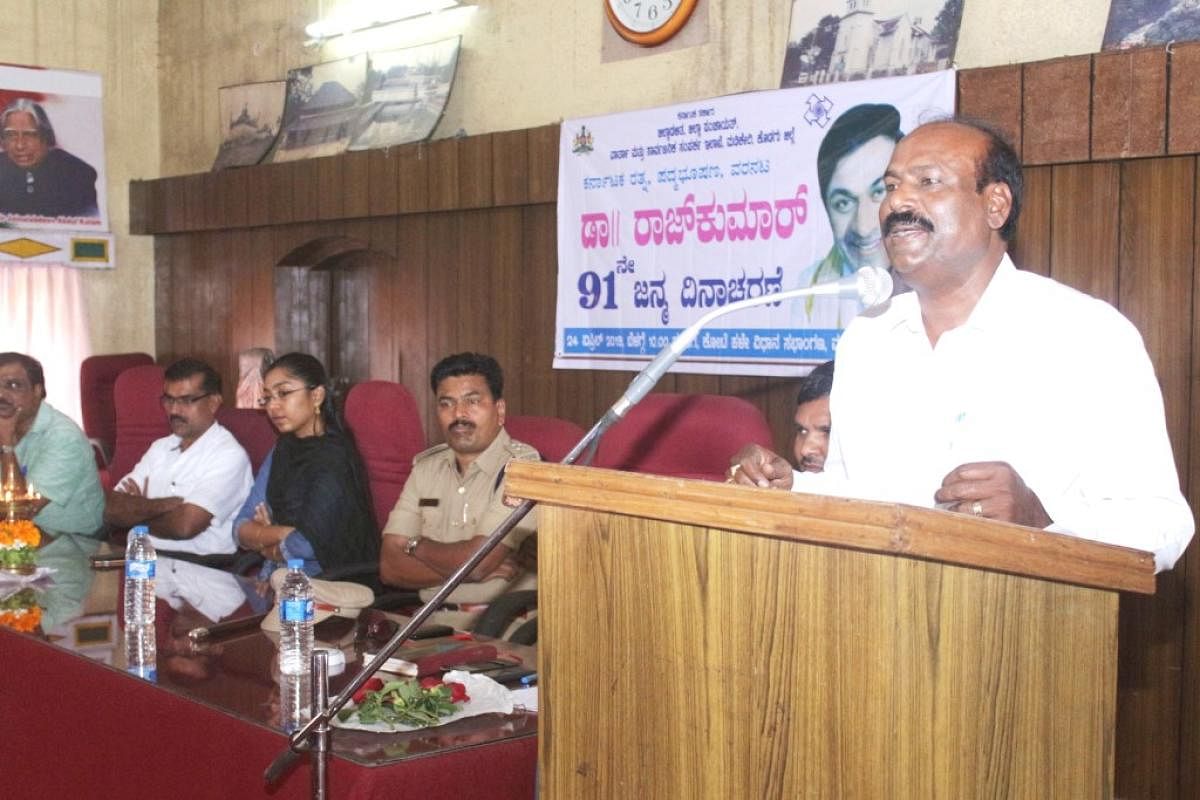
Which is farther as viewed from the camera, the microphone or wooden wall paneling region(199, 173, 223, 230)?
wooden wall paneling region(199, 173, 223, 230)

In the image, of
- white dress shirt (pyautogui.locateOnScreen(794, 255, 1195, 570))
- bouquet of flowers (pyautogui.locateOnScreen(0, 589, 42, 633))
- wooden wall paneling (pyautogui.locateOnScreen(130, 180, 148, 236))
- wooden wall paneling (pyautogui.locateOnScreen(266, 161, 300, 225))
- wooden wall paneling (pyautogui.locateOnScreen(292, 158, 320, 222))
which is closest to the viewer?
white dress shirt (pyautogui.locateOnScreen(794, 255, 1195, 570))

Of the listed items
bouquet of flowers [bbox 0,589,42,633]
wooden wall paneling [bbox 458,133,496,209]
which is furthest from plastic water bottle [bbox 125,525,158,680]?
wooden wall paneling [bbox 458,133,496,209]

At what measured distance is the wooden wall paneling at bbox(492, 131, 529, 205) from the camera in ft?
18.8

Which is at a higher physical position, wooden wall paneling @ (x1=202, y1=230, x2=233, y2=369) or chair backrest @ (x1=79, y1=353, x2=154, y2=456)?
wooden wall paneling @ (x1=202, y1=230, x2=233, y2=369)

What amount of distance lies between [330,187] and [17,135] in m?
2.30

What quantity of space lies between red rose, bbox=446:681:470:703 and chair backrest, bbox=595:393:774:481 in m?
1.09

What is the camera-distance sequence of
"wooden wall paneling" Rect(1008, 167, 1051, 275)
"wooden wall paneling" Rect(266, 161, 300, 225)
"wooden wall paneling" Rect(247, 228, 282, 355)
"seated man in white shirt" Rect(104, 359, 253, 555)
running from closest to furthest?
"wooden wall paneling" Rect(1008, 167, 1051, 275) < "seated man in white shirt" Rect(104, 359, 253, 555) < "wooden wall paneling" Rect(266, 161, 300, 225) < "wooden wall paneling" Rect(247, 228, 282, 355)

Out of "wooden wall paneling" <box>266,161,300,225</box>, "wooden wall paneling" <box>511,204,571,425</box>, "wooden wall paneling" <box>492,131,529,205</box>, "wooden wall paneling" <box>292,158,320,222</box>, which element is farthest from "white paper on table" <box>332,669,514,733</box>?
"wooden wall paneling" <box>266,161,300,225</box>

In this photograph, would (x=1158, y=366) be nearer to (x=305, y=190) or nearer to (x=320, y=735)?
(x=320, y=735)

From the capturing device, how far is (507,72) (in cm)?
592

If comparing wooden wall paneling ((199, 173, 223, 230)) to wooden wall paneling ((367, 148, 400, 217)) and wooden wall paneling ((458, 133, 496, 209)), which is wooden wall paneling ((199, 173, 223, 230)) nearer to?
wooden wall paneling ((367, 148, 400, 217))

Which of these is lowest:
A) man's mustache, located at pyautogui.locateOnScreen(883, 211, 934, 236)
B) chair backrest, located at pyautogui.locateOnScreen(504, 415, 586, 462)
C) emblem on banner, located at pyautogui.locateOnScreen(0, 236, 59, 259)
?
chair backrest, located at pyautogui.locateOnScreen(504, 415, 586, 462)

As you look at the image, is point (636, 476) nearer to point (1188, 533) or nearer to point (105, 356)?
point (1188, 533)

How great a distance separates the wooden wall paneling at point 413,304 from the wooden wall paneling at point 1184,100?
359 centimetres
